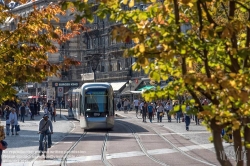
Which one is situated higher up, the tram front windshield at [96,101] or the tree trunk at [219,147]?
the tram front windshield at [96,101]

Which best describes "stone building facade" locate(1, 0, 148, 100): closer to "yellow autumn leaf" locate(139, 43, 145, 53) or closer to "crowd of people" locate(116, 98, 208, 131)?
"crowd of people" locate(116, 98, 208, 131)

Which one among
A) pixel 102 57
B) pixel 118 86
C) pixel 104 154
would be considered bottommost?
pixel 104 154

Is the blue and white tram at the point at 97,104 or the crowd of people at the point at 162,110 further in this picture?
the blue and white tram at the point at 97,104

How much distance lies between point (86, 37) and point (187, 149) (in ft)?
238

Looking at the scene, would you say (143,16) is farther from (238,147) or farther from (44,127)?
(44,127)

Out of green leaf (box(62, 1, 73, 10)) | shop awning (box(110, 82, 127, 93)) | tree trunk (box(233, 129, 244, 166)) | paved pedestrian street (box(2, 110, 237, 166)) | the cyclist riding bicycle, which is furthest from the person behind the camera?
shop awning (box(110, 82, 127, 93))

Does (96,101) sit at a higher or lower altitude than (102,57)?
lower

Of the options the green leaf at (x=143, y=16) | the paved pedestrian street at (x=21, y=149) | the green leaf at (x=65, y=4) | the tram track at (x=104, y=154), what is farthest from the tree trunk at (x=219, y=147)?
the paved pedestrian street at (x=21, y=149)

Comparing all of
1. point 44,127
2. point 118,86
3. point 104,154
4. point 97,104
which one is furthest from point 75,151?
point 118,86

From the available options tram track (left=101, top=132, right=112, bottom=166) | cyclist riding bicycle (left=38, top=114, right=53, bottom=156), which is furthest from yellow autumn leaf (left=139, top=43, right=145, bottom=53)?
cyclist riding bicycle (left=38, top=114, right=53, bottom=156)

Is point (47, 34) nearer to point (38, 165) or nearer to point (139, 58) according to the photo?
point (139, 58)

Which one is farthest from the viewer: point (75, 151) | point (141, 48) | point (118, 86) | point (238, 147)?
point (118, 86)

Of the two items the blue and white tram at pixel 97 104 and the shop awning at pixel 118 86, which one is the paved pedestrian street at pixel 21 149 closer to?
the blue and white tram at pixel 97 104

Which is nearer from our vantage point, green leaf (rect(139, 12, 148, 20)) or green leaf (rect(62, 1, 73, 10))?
green leaf (rect(62, 1, 73, 10))
